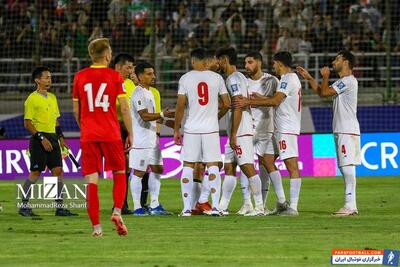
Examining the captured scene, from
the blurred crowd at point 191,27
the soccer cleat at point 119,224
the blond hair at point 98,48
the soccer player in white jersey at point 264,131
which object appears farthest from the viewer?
the blurred crowd at point 191,27

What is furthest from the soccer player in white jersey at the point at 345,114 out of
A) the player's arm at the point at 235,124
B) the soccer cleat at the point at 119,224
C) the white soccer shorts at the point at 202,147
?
the soccer cleat at the point at 119,224

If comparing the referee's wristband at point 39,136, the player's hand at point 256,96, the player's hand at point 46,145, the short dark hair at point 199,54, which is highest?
the short dark hair at point 199,54

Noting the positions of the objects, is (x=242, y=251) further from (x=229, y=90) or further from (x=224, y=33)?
(x=224, y=33)

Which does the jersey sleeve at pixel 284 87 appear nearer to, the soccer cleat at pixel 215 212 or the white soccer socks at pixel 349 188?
the white soccer socks at pixel 349 188

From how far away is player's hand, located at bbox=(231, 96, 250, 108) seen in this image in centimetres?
1616

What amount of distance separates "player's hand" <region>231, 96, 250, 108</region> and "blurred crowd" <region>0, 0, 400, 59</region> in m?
11.4

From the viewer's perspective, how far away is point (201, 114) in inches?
632

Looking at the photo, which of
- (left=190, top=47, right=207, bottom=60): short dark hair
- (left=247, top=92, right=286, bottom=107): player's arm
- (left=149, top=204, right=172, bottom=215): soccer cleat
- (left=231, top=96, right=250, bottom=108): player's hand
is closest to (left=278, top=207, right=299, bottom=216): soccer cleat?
(left=247, top=92, right=286, bottom=107): player's arm

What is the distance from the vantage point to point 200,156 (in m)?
16.2

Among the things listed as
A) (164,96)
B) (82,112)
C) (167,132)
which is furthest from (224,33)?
(82,112)

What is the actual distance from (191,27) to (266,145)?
13.4m

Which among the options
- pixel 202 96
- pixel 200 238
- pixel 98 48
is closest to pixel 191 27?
pixel 202 96

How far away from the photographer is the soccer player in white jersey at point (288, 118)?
53.9ft

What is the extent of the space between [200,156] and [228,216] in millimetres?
944
